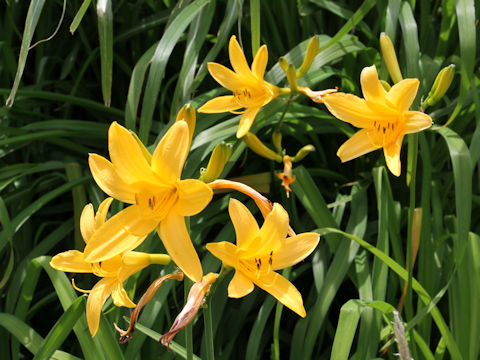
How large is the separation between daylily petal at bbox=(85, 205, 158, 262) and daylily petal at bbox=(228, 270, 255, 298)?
0.12 metres

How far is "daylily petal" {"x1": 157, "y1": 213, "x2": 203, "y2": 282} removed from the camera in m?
0.72

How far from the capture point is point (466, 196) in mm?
1245

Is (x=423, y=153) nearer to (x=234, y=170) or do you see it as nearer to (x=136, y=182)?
(x=234, y=170)

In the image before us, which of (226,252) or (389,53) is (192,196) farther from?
(389,53)

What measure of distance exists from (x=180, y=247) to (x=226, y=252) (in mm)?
62

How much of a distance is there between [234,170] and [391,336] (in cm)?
67

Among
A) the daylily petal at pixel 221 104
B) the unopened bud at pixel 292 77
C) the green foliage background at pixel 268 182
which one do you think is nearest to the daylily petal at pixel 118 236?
the green foliage background at pixel 268 182

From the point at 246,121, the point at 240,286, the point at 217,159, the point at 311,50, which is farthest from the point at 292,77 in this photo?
the point at 240,286

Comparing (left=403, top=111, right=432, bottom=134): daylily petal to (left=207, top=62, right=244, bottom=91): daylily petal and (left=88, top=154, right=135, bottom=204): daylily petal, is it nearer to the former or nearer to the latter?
(left=207, top=62, right=244, bottom=91): daylily petal

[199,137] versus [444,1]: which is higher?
[444,1]

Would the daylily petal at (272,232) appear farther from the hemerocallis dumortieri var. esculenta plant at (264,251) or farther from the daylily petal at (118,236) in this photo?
the daylily petal at (118,236)

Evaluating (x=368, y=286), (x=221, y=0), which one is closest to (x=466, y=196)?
(x=368, y=286)

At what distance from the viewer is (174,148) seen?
728 mm

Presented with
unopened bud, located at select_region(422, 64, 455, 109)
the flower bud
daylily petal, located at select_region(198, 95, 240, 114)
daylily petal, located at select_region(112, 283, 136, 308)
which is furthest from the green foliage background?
the flower bud
